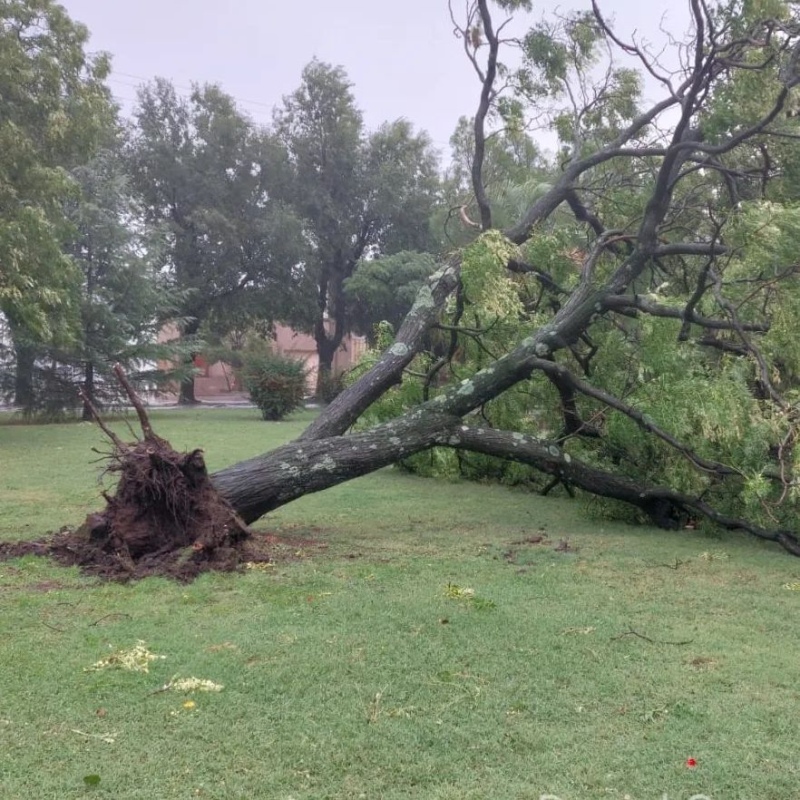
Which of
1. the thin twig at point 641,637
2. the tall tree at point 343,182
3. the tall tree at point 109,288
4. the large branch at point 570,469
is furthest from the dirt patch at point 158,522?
the tall tree at point 343,182

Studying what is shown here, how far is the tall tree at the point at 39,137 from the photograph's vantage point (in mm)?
13859

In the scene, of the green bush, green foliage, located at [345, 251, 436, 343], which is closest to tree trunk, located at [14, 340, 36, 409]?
the green bush

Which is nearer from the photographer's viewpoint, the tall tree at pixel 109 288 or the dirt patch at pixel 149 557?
the dirt patch at pixel 149 557

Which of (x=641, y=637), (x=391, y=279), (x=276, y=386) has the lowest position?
(x=641, y=637)

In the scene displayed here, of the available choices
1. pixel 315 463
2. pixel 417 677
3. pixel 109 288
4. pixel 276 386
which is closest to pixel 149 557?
pixel 315 463

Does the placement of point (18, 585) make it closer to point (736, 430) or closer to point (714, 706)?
point (714, 706)

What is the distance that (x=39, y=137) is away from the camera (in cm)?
1488

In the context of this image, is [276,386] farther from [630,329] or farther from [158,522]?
[158,522]

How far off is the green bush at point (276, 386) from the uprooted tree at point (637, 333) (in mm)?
13502

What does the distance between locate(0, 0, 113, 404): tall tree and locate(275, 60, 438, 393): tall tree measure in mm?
16954

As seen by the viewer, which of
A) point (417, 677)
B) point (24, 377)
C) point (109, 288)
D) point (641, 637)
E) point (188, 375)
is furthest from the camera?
point (188, 375)

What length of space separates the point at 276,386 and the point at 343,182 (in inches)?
542

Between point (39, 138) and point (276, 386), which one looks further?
point (276, 386)

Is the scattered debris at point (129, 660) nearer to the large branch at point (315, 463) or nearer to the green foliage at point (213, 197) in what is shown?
the large branch at point (315, 463)
